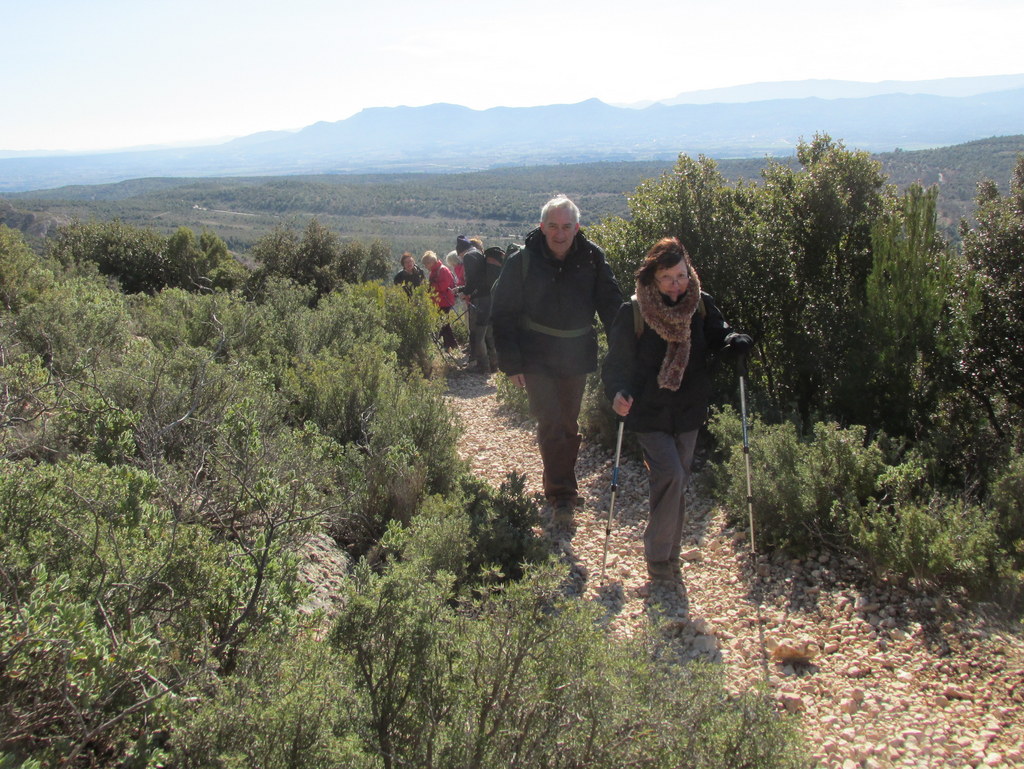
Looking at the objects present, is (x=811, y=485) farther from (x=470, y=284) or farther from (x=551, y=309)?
(x=470, y=284)

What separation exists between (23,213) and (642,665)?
188ft

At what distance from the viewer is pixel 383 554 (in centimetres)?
388

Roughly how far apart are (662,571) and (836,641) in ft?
3.16

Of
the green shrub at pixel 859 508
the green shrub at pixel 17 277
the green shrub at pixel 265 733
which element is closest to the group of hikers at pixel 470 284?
the green shrub at pixel 859 508

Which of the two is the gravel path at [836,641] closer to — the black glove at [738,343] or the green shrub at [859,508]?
the green shrub at [859,508]

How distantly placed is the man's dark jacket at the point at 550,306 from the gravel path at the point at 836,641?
1.25m

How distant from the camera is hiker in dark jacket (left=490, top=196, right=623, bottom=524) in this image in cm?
426

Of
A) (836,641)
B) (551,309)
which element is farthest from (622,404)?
(836,641)

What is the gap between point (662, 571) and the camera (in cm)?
388

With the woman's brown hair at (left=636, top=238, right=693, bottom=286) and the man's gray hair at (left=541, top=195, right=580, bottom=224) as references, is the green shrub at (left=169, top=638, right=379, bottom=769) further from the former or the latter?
the man's gray hair at (left=541, top=195, right=580, bottom=224)

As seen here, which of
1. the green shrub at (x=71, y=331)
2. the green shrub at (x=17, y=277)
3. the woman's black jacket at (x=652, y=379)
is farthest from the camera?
the green shrub at (x=17, y=277)

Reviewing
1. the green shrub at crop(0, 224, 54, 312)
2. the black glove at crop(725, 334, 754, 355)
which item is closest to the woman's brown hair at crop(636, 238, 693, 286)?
the black glove at crop(725, 334, 754, 355)

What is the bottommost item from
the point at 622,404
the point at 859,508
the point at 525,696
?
the point at 859,508

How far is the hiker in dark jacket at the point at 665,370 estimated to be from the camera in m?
3.62
